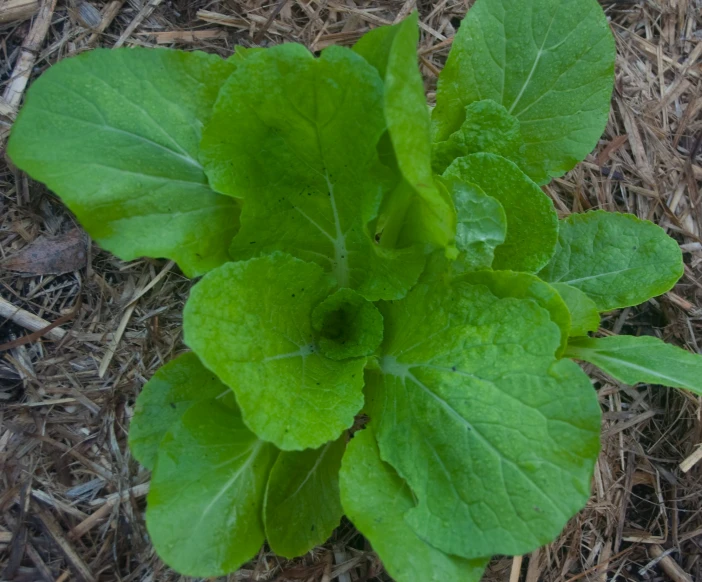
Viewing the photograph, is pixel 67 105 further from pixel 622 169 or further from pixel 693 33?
pixel 693 33

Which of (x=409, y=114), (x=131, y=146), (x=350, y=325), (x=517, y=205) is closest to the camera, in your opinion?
(x=409, y=114)

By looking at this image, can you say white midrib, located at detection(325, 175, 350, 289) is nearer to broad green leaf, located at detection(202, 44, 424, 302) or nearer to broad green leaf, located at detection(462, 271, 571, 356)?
broad green leaf, located at detection(202, 44, 424, 302)

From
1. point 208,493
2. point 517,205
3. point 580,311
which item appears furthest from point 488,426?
point 208,493

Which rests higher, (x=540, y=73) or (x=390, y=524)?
(x=540, y=73)

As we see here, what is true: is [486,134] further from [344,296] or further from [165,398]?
[165,398]

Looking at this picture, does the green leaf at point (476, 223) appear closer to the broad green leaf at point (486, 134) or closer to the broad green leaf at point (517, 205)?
the broad green leaf at point (517, 205)

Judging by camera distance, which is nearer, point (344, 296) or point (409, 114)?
point (409, 114)
